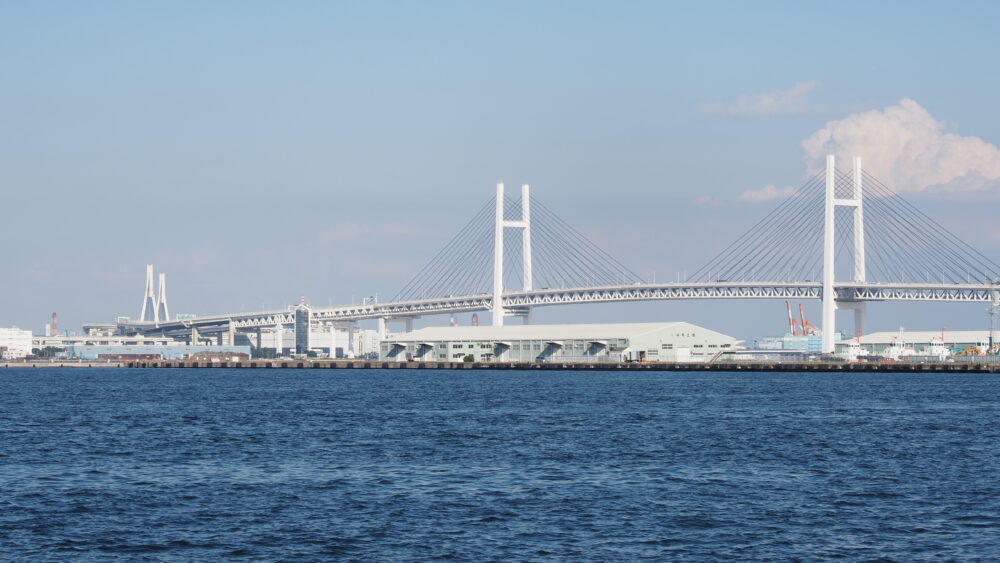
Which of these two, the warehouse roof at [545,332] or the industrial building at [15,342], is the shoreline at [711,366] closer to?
the warehouse roof at [545,332]

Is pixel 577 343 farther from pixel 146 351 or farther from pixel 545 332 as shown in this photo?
pixel 146 351

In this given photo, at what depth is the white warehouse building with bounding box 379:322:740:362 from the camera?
3595 inches

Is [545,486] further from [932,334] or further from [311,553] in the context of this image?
[932,334]

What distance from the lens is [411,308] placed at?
11662 cm

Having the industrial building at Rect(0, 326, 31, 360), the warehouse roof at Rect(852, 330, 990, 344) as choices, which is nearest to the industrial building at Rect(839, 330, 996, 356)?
the warehouse roof at Rect(852, 330, 990, 344)

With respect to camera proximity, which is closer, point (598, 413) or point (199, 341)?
point (598, 413)

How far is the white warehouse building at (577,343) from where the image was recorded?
91.3m

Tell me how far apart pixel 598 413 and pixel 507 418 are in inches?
149

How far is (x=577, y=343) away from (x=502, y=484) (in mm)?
71421

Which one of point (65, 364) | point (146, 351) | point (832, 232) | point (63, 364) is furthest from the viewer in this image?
point (146, 351)

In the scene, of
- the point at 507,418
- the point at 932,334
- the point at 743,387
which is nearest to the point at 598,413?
the point at 507,418

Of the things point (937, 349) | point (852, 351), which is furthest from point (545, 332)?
point (937, 349)

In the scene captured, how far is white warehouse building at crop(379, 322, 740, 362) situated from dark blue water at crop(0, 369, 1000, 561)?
160 ft

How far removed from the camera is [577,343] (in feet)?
307
